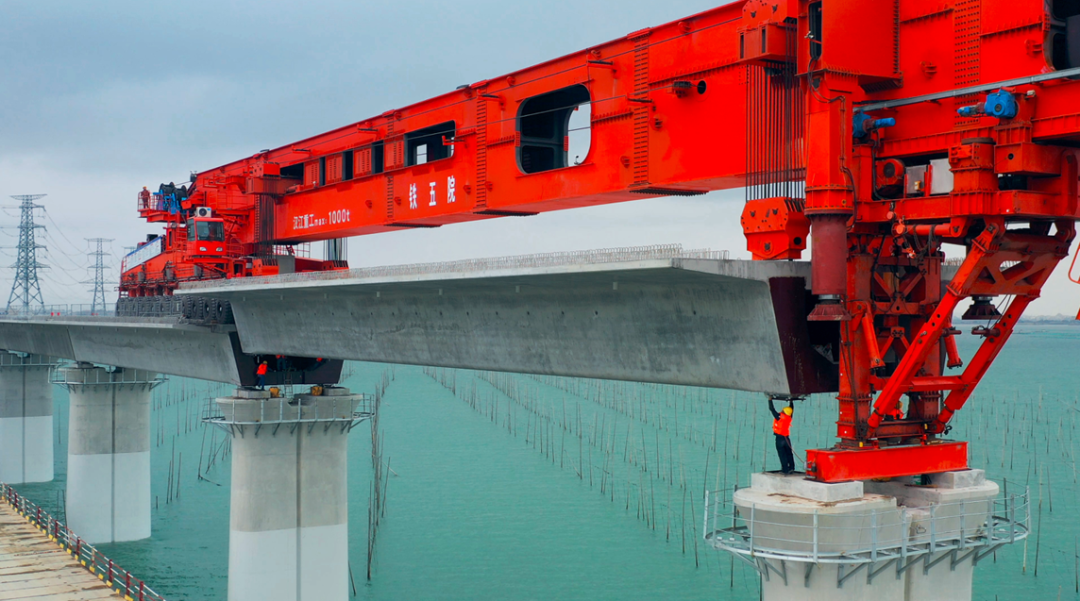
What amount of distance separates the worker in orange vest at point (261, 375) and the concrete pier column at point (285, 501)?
349 mm

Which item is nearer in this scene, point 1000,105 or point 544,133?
point 1000,105

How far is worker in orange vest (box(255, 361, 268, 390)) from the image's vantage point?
129ft

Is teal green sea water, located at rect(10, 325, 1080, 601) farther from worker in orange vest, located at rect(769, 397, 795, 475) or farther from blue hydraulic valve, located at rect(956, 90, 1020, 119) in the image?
blue hydraulic valve, located at rect(956, 90, 1020, 119)

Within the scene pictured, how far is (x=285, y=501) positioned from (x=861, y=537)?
88.1ft

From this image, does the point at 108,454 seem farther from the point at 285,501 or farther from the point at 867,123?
the point at 867,123

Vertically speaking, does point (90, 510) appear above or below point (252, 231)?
below

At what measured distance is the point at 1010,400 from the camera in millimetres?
118062

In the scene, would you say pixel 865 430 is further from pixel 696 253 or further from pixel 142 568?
pixel 142 568

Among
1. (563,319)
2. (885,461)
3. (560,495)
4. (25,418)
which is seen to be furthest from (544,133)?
(25,418)

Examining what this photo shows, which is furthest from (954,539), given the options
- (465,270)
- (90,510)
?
(90,510)

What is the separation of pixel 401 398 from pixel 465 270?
96302 millimetres

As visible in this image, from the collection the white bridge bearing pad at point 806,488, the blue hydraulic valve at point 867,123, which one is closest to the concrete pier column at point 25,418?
the white bridge bearing pad at point 806,488

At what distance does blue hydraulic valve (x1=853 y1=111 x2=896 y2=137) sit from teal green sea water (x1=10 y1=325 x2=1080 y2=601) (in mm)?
27907

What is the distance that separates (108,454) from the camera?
2152 inches
